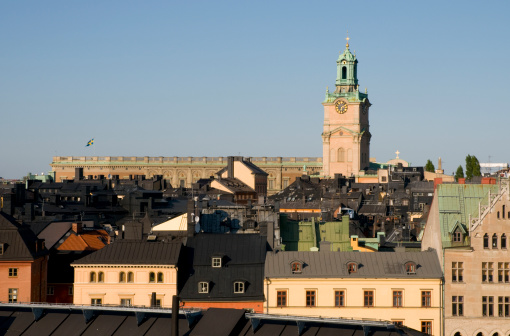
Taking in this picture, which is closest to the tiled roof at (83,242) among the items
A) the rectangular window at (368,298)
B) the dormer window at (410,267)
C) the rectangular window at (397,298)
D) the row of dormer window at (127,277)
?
the row of dormer window at (127,277)

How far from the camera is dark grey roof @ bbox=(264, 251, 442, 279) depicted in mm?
65250

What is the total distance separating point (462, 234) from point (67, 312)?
87.1ft

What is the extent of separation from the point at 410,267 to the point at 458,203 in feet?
17.9

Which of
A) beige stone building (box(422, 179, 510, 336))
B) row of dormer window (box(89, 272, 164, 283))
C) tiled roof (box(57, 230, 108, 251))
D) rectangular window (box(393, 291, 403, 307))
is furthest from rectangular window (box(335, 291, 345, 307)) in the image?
tiled roof (box(57, 230, 108, 251))

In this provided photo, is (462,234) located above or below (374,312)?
above

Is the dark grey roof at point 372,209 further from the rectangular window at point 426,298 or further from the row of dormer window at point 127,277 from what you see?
the row of dormer window at point 127,277

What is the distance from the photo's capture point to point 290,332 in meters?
45.1

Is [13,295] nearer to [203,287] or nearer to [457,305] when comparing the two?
[203,287]

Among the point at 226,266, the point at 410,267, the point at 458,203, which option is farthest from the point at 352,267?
the point at 458,203

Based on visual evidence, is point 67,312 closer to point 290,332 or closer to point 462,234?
point 290,332

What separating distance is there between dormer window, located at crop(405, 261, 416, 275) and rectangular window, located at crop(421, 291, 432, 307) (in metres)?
1.31

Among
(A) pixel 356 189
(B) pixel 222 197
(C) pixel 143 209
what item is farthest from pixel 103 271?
(A) pixel 356 189

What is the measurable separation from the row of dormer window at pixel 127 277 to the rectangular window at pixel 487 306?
18323 millimetres

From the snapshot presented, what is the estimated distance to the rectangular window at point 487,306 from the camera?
6538 centimetres
